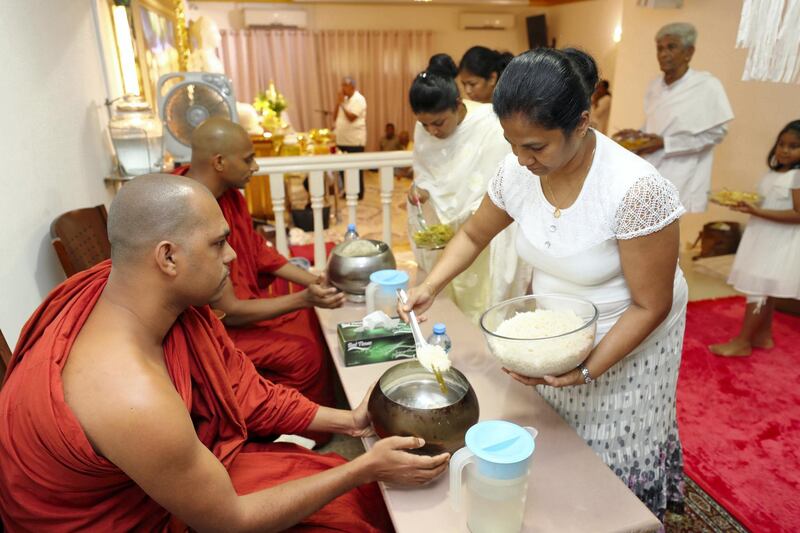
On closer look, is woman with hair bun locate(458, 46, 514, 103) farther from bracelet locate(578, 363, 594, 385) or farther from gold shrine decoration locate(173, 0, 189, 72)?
gold shrine decoration locate(173, 0, 189, 72)

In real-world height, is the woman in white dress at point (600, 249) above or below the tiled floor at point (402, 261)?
above

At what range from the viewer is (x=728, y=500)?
6.55 feet

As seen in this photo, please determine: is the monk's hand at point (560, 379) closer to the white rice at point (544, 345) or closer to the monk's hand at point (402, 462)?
the white rice at point (544, 345)

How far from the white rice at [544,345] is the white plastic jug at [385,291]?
618 mm

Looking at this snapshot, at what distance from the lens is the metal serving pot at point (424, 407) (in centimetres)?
113

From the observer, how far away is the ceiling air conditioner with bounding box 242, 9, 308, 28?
8.89 meters

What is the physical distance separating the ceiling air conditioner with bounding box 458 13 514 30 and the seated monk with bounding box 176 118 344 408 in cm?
864

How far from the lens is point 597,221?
4.02 ft

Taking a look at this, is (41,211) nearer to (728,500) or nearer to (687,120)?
(728,500)

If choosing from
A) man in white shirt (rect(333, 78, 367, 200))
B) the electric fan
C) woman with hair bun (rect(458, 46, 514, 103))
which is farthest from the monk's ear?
man in white shirt (rect(333, 78, 367, 200))

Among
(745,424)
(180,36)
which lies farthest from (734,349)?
(180,36)

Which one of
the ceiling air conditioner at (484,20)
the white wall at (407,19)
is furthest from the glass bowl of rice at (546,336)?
the ceiling air conditioner at (484,20)

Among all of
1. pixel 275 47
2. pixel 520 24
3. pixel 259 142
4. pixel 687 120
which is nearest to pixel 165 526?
pixel 687 120

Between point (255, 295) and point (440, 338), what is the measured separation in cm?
108
